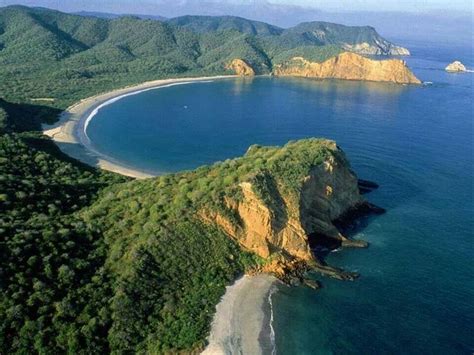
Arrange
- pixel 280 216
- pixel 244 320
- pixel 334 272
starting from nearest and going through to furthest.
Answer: pixel 244 320
pixel 334 272
pixel 280 216

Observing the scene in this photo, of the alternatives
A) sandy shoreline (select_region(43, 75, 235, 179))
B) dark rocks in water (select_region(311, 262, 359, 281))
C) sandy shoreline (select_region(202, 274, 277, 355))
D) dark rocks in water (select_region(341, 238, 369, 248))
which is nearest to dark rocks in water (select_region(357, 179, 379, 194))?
dark rocks in water (select_region(341, 238, 369, 248))

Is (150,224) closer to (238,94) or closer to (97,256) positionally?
(97,256)

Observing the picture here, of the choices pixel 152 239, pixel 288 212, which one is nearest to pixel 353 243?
pixel 288 212

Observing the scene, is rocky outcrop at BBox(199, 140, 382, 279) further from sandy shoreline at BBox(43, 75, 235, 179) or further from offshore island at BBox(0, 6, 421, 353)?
sandy shoreline at BBox(43, 75, 235, 179)

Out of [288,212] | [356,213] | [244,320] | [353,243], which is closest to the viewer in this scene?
[244,320]

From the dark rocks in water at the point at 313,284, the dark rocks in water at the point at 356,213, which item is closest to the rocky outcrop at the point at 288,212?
the dark rocks in water at the point at 356,213

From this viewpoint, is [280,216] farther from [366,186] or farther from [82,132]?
[82,132]
